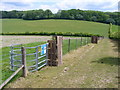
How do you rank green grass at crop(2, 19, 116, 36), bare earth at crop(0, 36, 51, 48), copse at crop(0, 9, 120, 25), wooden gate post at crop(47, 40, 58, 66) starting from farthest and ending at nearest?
copse at crop(0, 9, 120, 25) → green grass at crop(2, 19, 116, 36) → bare earth at crop(0, 36, 51, 48) → wooden gate post at crop(47, 40, 58, 66)

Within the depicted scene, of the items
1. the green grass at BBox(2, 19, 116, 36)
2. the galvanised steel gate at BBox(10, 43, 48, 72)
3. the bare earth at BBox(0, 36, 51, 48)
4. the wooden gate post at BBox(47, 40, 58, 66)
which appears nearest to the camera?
the galvanised steel gate at BBox(10, 43, 48, 72)

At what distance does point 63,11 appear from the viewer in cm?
9738

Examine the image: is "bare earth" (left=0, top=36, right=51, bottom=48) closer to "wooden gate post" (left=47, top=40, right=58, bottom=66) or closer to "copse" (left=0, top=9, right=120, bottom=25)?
"wooden gate post" (left=47, top=40, right=58, bottom=66)

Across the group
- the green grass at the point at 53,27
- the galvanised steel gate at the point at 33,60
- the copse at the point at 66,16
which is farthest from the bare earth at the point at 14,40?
the copse at the point at 66,16

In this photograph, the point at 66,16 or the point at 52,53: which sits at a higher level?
the point at 66,16

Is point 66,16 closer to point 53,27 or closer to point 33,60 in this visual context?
point 53,27

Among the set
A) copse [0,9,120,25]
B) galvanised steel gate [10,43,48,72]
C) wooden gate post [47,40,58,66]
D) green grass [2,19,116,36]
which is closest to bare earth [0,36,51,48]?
galvanised steel gate [10,43,48,72]

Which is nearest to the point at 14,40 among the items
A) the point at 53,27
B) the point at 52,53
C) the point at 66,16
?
the point at 52,53

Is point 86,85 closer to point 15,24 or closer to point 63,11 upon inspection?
point 15,24

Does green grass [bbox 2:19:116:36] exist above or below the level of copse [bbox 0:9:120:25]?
below

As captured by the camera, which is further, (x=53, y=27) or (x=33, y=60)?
(x=53, y=27)

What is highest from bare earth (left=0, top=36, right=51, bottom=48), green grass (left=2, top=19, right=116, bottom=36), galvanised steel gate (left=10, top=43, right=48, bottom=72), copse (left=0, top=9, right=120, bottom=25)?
copse (left=0, top=9, right=120, bottom=25)

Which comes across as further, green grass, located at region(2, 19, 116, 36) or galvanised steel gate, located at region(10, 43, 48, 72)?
green grass, located at region(2, 19, 116, 36)

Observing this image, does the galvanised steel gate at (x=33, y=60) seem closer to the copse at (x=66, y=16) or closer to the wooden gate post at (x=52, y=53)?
the wooden gate post at (x=52, y=53)
